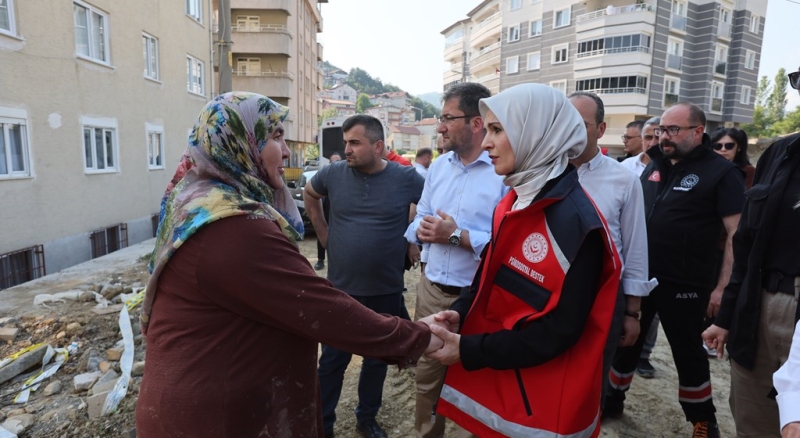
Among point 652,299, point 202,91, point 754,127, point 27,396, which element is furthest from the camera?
point 754,127

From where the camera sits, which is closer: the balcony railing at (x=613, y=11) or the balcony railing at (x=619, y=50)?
the balcony railing at (x=613, y=11)

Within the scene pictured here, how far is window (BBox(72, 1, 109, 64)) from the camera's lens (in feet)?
30.9

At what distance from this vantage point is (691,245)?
3.27m

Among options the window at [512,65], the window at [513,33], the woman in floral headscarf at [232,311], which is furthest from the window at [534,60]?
the woman in floral headscarf at [232,311]

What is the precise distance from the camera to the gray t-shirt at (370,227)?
334 centimetres

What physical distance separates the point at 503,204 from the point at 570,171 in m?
0.37

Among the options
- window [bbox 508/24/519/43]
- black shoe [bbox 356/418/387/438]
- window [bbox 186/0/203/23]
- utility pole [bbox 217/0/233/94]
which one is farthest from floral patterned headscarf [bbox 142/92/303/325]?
window [bbox 508/24/519/43]

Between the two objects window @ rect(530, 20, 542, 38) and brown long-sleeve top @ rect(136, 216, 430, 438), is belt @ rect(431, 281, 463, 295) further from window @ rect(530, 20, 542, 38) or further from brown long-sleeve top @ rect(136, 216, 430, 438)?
window @ rect(530, 20, 542, 38)

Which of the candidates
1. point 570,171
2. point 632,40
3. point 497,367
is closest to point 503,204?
point 570,171

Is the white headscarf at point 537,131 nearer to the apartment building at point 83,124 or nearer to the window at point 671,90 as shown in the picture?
the apartment building at point 83,124

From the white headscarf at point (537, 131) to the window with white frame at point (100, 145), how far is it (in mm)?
10410

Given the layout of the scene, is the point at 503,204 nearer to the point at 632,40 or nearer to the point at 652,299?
the point at 652,299

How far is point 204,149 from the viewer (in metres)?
1.62

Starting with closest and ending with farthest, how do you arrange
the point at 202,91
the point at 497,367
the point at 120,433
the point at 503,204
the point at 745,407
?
the point at 497,367 → the point at 503,204 → the point at 745,407 → the point at 120,433 → the point at 202,91
